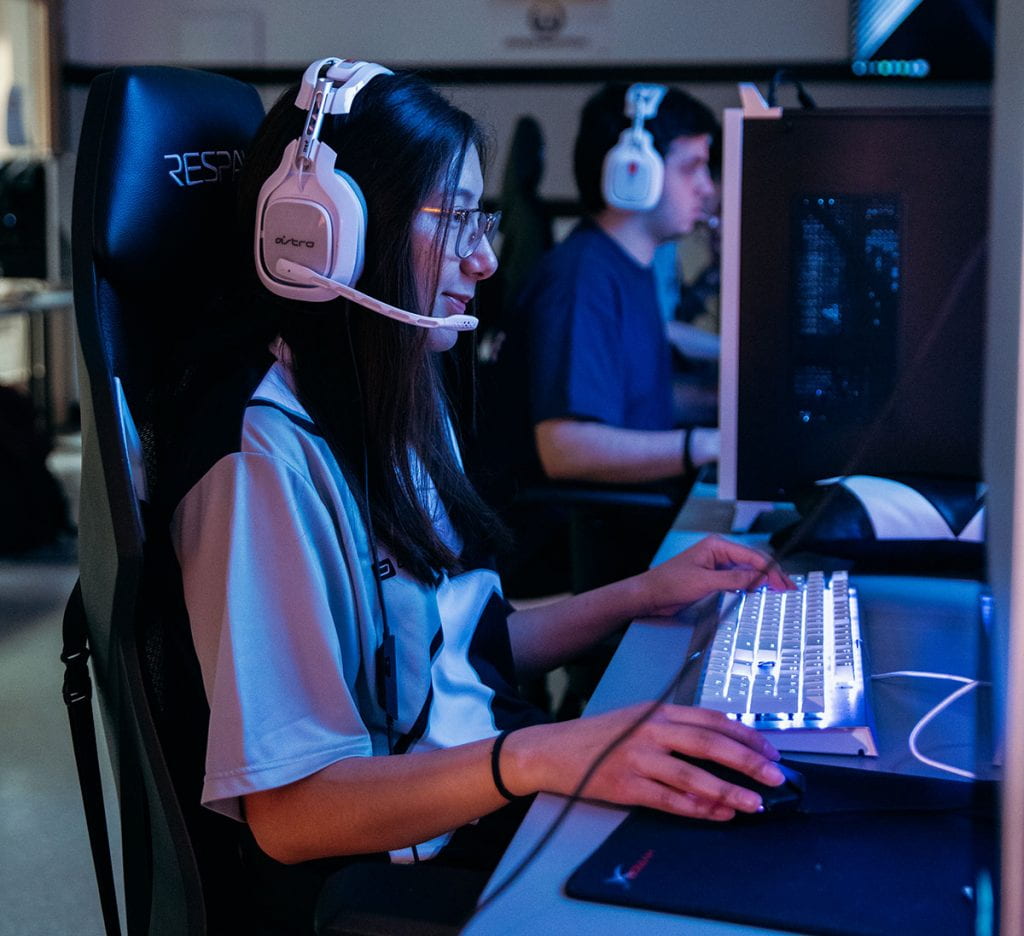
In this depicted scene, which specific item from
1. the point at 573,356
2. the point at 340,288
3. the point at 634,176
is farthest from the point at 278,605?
the point at 634,176

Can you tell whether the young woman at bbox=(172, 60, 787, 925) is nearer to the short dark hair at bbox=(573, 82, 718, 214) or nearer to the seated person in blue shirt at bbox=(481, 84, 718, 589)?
the seated person in blue shirt at bbox=(481, 84, 718, 589)

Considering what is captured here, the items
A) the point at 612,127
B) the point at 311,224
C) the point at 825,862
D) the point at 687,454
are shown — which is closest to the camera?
the point at 825,862

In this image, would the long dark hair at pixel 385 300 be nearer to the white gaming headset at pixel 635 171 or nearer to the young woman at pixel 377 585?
the young woman at pixel 377 585

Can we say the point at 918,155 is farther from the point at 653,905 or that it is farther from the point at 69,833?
the point at 69,833

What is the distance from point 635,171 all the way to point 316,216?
138 centimetres

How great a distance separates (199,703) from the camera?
2.72 ft

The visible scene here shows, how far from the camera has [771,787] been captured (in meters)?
0.73

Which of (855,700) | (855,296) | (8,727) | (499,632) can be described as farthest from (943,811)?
(8,727)

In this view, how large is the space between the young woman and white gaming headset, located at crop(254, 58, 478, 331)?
0.07ft

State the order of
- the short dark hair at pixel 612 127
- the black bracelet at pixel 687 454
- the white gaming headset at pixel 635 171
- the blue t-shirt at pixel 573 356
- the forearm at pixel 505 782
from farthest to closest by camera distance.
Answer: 1. the short dark hair at pixel 612 127
2. the white gaming headset at pixel 635 171
3. the blue t-shirt at pixel 573 356
4. the black bracelet at pixel 687 454
5. the forearm at pixel 505 782

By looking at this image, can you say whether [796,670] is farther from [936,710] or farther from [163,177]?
[163,177]

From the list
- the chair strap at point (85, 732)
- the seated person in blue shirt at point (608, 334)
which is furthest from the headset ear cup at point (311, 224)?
the seated person in blue shirt at point (608, 334)

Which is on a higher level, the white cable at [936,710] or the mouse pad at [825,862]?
the white cable at [936,710]

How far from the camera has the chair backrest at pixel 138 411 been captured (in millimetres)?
782
